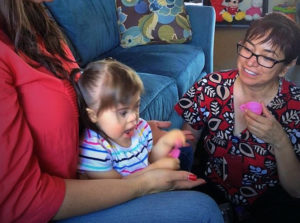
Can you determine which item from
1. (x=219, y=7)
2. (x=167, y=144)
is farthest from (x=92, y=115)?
(x=219, y=7)

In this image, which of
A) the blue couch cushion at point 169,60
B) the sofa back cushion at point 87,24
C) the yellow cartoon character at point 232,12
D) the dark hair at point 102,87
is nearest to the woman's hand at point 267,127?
the dark hair at point 102,87

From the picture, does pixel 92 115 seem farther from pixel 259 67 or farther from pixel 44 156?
pixel 259 67

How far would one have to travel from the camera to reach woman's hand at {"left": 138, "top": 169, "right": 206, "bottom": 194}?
0.86 meters

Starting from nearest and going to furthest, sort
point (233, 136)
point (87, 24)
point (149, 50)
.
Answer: point (233, 136) < point (87, 24) < point (149, 50)

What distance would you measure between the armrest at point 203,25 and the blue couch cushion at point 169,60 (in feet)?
0.27

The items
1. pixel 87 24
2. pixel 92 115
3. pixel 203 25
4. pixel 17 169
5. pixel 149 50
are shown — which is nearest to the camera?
pixel 17 169

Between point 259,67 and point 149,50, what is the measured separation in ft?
4.33

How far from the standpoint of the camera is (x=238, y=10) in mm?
3996

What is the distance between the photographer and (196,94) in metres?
1.38

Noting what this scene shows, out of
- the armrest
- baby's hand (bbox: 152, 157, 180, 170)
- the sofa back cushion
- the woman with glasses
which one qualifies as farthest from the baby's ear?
the armrest

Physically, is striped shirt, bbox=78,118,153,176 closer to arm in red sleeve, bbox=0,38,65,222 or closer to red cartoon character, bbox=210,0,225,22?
arm in red sleeve, bbox=0,38,65,222

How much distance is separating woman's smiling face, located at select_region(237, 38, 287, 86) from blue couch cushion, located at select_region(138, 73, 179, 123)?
0.53m

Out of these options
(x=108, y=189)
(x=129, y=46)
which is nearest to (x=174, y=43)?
(x=129, y=46)

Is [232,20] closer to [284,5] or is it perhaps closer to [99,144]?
[284,5]
